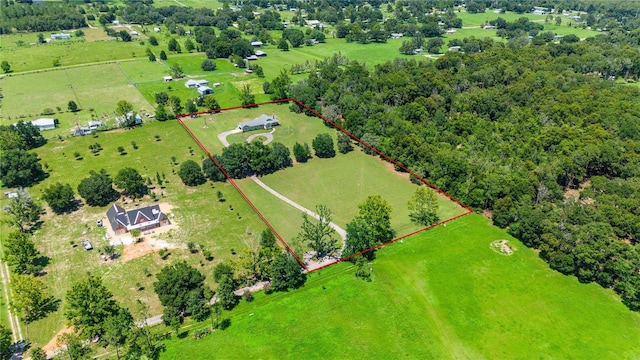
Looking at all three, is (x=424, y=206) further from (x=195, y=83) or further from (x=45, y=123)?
(x=45, y=123)

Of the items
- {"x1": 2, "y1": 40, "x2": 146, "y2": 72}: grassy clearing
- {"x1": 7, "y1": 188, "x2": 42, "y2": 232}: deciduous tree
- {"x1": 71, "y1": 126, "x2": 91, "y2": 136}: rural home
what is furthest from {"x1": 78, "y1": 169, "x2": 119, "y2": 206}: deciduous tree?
{"x1": 2, "y1": 40, "x2": 146, "y2": 72}: grassy clearing

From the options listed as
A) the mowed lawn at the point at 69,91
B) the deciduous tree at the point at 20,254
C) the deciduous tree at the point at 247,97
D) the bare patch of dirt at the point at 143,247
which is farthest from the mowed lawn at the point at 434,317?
the mowed lawn at the point at 69,91

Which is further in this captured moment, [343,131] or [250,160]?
[343,131]

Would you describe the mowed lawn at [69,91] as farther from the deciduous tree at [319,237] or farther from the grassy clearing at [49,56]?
the deciduous tree at [319,237]

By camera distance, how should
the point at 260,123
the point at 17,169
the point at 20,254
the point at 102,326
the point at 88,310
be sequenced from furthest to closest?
the point at 260,123 < the point at 17,169 < the point at 20,254 < the point at 88,310 < the point at 102,326

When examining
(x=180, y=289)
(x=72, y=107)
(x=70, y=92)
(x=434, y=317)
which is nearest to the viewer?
(x=180, y=289)

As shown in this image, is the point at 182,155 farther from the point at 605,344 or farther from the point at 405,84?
the point at 605,344

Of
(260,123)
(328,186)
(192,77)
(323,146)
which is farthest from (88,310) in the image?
(192,77)
